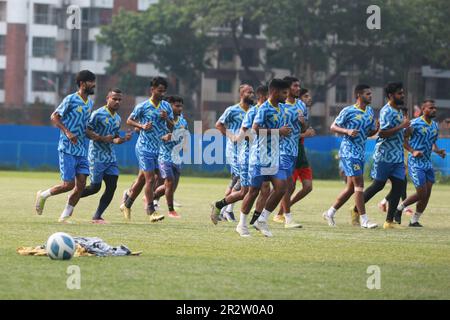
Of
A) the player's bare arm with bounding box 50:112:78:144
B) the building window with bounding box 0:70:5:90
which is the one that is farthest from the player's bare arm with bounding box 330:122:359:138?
the building window with bounding box 0:70:5:90

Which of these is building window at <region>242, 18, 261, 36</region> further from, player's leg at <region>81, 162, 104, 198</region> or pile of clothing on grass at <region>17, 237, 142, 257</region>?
pile of clothing on grass at <region>17, 237, 142, 257</region>

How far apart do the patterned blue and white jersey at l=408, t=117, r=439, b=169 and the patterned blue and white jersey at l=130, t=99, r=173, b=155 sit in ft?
14.1

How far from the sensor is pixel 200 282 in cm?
1065

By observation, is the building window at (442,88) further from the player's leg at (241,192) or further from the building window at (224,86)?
the player's leg at (241,192)

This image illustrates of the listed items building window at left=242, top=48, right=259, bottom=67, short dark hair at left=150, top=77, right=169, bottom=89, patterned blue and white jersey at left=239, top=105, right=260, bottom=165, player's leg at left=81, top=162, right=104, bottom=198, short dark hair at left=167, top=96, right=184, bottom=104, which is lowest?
player's leg at left=81, top=162, right=104, bottom=198

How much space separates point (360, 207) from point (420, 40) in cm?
5496

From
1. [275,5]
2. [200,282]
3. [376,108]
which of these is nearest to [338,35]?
[275,5]

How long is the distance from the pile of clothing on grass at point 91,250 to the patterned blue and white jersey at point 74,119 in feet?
14.9

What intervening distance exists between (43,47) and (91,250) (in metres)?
73.9

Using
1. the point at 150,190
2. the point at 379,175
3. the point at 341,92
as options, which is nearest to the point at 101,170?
the point at 150,190

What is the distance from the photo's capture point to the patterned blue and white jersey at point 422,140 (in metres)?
19.5

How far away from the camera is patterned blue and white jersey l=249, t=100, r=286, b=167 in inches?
617

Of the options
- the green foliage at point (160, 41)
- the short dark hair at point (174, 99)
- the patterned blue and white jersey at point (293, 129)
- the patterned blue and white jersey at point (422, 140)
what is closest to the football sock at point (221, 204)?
the patterned blue and white jersey at point (293, 129)
